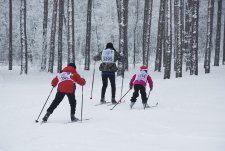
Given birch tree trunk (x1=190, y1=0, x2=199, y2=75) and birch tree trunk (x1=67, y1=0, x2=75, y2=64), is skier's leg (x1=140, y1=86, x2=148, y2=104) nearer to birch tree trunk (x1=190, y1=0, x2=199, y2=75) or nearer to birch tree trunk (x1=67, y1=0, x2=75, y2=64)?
birch tree trunk (x1=190, y1=0, x2=199, y2=75)

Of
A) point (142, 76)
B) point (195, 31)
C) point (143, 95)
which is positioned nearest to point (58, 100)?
point (143, 95)

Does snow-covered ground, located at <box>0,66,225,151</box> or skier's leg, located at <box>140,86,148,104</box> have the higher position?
skier's leg, located at <box>140,86,148,104</box>

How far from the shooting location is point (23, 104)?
12883mm

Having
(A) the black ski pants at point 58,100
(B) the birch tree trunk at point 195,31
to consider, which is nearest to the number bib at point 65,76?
(A) the black ski pants at point 58,100

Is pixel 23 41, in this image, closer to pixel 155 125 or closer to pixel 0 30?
pixel 155 125

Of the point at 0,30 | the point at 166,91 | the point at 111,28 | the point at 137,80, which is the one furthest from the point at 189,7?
the point at 0,30

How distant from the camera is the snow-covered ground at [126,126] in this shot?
6320 mm

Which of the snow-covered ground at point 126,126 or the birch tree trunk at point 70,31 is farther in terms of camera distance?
the birch tree trunk at point 70,31

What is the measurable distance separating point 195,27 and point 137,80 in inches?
413

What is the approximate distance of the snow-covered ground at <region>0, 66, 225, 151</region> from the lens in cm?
632

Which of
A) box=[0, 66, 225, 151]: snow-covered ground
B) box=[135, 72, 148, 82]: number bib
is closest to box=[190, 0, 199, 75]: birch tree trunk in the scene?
box=[0, 66, 225, 151]: snow-covered ground

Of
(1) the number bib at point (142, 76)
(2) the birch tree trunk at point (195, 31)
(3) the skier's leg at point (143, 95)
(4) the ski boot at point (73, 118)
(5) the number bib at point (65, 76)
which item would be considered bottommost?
(4) the ski boot at point (73, 118)

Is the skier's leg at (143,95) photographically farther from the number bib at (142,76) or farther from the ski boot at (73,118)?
the ski boot at (73,118)

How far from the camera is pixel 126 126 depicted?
811cm
